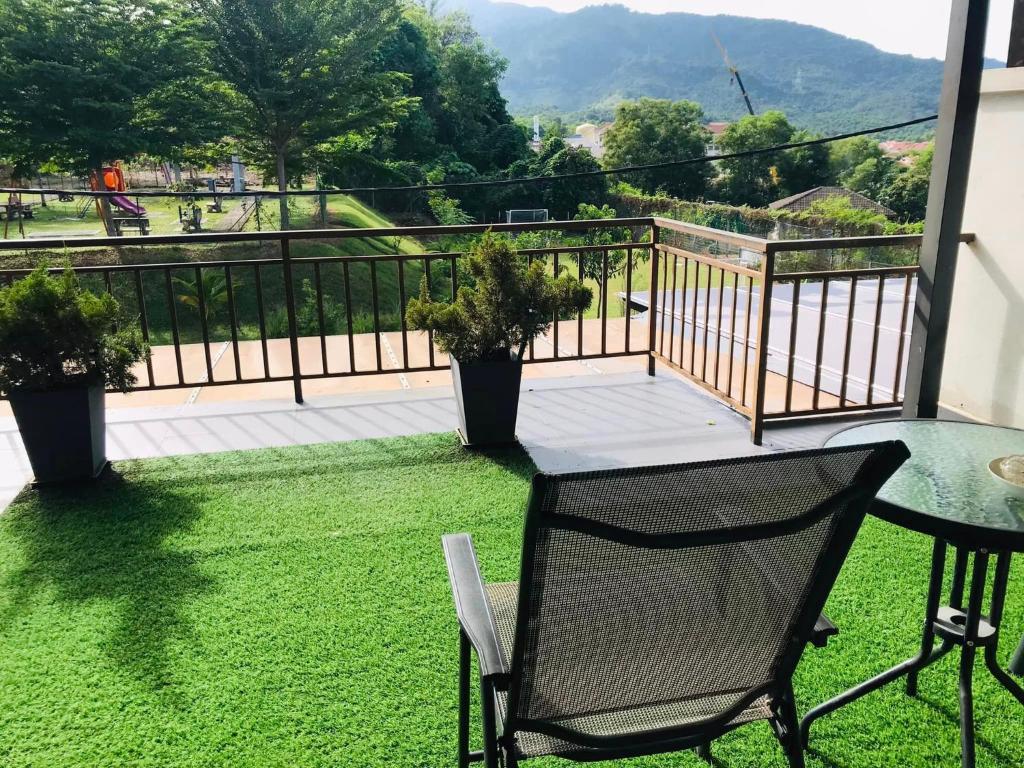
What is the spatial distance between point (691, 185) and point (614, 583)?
196ft

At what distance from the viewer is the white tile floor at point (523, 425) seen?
133 inches

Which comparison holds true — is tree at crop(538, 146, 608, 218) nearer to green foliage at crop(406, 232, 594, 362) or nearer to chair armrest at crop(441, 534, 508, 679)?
green foliage at crop(406, 232, 594, 362)

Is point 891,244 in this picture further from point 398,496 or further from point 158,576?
point 158,576

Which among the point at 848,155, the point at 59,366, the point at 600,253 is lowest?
the point at 600,253

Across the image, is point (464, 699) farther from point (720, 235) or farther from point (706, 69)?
point (706, 69)

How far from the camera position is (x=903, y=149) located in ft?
225

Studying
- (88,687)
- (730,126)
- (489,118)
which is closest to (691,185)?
(730,126)

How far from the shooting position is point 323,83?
87.6 feet

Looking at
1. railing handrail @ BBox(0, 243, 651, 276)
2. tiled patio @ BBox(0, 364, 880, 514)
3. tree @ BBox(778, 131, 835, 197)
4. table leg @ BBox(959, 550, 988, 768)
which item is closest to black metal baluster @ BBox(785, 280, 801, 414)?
tiled patio @ BBox(0, 364, 880, 514)

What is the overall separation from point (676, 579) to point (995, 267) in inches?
123

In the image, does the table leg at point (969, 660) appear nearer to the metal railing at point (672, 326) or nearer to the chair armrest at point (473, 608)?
the chair armrest at point (473, 608)

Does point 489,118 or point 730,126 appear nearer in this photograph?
point 489,118

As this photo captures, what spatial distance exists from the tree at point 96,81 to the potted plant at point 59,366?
21.9 metres

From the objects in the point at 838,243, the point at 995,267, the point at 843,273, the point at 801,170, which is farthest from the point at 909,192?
the point at 838,243
